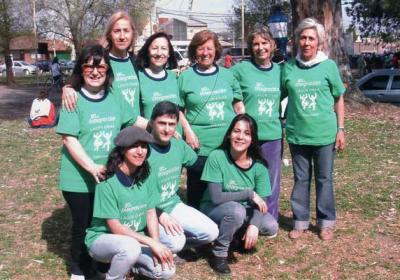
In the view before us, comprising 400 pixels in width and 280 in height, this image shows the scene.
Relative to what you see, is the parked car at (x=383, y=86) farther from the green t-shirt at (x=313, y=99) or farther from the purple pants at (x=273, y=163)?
the green t-shirt at (x=313, y=99)

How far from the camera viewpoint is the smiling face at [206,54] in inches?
179

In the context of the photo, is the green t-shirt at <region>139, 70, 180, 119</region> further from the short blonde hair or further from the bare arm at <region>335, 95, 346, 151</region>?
the bare arm at <region>335, 95, 346, 151</region>

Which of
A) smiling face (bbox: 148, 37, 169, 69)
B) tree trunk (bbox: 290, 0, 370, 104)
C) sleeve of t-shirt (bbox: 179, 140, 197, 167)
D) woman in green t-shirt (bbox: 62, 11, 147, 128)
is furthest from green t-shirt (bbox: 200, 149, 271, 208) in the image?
tree trunk (bbox: 290, 0, 370, 104)

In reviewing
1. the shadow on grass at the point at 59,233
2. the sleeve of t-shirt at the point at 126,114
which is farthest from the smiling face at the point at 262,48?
the shadow on grass at the point at 59,233

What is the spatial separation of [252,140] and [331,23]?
899 centimetres

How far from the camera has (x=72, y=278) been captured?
436cm

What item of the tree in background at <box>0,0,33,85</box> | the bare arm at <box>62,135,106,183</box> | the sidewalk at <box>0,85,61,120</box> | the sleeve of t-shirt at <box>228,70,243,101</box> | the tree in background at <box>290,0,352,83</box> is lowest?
the sidewalk at <box>0,85,61,120</box>

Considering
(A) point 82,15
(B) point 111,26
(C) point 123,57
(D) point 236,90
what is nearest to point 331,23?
(D) point 236,90

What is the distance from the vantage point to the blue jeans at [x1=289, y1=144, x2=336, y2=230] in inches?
192

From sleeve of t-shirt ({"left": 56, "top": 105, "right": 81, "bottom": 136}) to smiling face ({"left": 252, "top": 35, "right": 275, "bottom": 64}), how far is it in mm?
1632

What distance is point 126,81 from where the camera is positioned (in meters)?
4.33

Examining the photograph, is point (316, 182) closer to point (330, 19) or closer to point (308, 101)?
point (308, 101)

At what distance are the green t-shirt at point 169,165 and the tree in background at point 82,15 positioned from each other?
28.9 meters

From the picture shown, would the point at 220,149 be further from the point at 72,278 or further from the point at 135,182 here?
the point at 72,278
